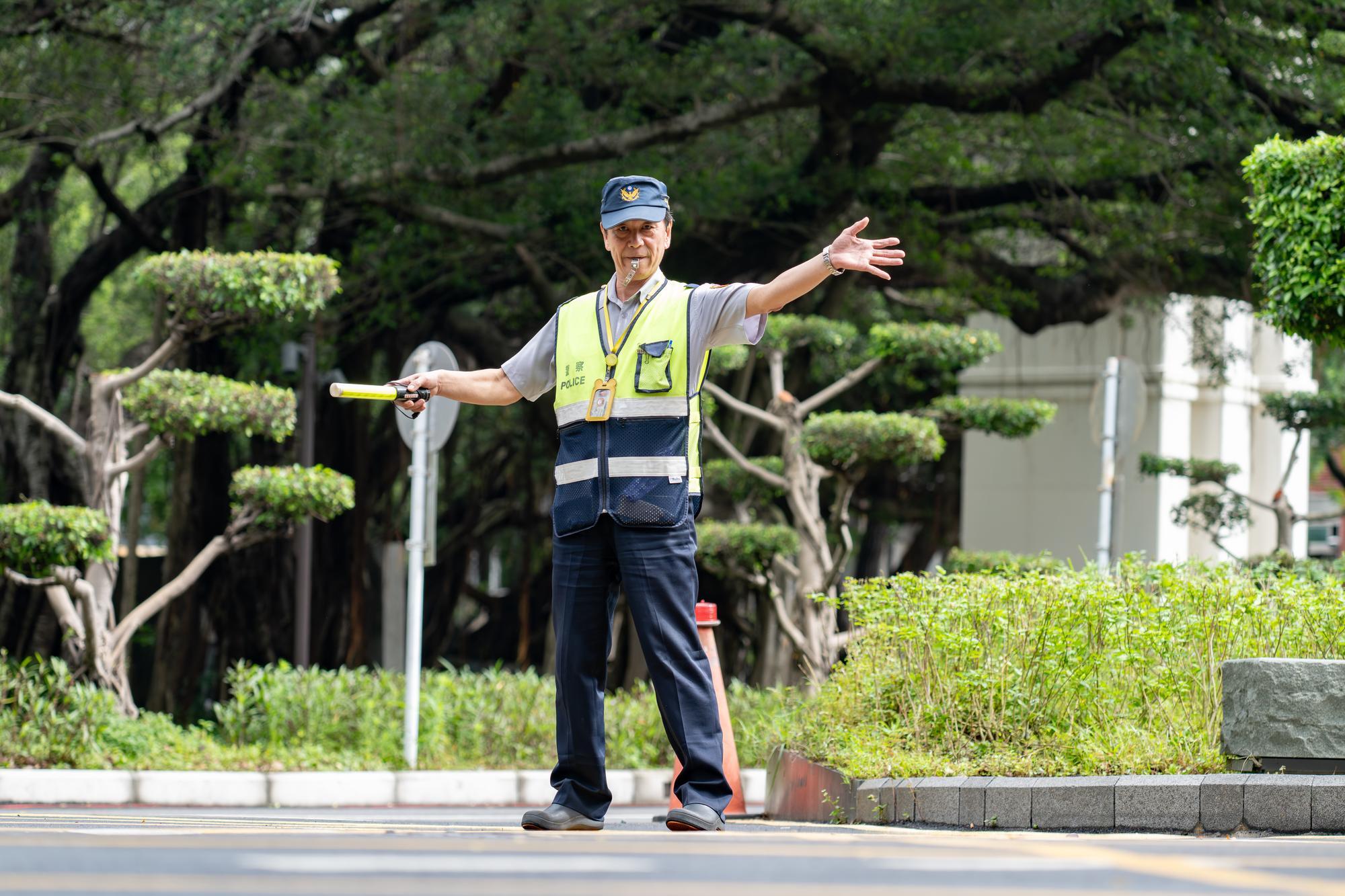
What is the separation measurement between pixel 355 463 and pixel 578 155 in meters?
4.99

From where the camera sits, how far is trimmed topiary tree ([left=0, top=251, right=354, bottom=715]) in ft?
32.4

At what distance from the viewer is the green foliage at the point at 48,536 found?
30.5 ft

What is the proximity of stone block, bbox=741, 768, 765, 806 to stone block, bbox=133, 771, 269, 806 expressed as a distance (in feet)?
10.1

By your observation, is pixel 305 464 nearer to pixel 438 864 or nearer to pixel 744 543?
pixel 744 543

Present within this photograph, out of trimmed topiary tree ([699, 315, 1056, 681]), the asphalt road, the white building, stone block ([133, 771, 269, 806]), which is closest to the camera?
the asphalt road

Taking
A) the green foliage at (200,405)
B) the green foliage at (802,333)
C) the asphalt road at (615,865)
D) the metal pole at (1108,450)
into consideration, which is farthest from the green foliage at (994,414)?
the asphalt road at (615,865)

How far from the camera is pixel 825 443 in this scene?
36.5 feet

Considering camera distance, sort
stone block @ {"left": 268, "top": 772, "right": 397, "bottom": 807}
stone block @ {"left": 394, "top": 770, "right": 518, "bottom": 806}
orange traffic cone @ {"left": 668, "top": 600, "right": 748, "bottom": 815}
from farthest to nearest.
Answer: stone block @ {"left": 394, "top": 770, "right": 518, "bottom": 806}, stone block @ {"left": 268, "top": 772, "right": 397, "bottom": 807}, orange traffic cone @ {"left": 668, "top": 600, "right": 748, "bottom": 815}

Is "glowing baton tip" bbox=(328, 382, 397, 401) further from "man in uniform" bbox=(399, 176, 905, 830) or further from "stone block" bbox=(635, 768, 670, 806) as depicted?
"stone block" bbox=(635, 768, 670, 806)

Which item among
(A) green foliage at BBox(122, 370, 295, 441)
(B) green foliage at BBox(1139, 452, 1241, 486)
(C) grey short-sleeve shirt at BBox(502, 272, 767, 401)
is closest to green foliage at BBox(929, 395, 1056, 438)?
(B) green foliage at BBox(1139, 452, 1241, 486)

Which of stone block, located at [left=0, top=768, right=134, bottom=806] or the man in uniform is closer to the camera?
the man in uniform

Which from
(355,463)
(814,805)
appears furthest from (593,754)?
(355,463)

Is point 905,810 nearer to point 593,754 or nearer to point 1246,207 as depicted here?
point 593,754

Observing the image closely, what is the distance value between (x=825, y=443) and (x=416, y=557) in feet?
8.93
